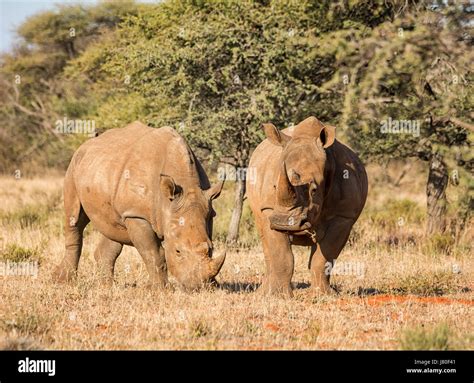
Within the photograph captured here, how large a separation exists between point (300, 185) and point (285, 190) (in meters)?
0.16

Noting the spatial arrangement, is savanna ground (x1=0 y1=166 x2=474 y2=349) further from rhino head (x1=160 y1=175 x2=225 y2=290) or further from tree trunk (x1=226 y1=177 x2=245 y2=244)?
tree trunk (x1=226 y1=177 x2=245 y2=244)

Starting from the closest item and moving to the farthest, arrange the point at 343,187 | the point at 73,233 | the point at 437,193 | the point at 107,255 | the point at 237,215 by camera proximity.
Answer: the point at 343,187, the point at 107,255, the point at 73,233, the point at 437,193, the point at 237,215

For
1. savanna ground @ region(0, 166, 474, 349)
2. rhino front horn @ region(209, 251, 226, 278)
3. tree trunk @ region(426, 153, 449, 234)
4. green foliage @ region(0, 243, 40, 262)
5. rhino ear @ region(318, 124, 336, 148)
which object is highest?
rhino ear @ region(318, 124, 336, 148)

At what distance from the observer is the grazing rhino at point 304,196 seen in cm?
937

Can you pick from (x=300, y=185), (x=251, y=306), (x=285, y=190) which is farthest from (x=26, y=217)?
(x=300, y=185)

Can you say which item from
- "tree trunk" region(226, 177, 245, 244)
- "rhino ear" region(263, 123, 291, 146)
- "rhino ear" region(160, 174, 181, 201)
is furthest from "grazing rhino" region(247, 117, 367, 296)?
"tree trunk" region(226, 177, 245, 244)

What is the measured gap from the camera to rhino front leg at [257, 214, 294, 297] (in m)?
10.1

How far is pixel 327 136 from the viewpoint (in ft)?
32.2

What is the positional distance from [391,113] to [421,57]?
1.63 meters

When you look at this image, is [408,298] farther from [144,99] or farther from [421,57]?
[144,99]

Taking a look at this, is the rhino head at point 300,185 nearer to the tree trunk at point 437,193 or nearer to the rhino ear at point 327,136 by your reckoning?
the rhino ear at point 327,136

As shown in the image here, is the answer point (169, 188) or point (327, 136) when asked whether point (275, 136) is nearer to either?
point (327, 136)
